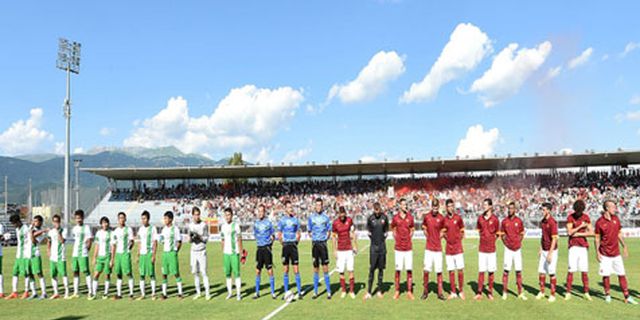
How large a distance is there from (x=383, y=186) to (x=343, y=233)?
39.8 meters

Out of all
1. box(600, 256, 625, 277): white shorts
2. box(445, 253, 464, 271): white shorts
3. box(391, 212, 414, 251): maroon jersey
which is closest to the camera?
box(600, 256, 625, 277): white shorts

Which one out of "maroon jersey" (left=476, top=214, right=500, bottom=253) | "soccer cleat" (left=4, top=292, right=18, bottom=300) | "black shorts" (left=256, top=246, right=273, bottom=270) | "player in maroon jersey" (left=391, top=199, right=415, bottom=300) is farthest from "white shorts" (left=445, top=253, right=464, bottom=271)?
"soccer cleat" (left=4, top=292, right=18, bottom=300)

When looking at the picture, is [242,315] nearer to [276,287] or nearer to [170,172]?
[276,287]

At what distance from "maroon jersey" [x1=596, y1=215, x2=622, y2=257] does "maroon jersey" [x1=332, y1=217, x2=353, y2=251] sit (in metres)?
5.99

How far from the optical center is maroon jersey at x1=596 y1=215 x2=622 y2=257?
11.2m

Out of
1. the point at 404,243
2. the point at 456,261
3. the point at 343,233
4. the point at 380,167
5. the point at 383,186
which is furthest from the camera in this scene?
the point at 383,186

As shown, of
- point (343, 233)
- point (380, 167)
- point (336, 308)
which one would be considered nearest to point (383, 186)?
point (380, 167)

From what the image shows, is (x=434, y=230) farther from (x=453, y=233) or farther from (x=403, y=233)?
(x=403, y=233)

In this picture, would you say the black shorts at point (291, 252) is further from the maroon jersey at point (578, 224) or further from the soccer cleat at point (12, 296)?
the soccer cleat at point (12, 296)

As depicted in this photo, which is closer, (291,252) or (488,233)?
(488,233)

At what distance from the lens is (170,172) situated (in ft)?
174

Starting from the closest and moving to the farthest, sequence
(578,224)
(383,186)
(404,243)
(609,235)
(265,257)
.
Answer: (609,235), (578,224), (404,243), (265,257), (383,186)

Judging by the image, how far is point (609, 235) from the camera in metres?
11.2

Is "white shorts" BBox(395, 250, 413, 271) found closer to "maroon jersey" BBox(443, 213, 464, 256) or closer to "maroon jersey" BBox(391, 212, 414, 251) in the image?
"maroon jersey" BBox(391, 212, 414, 251)
